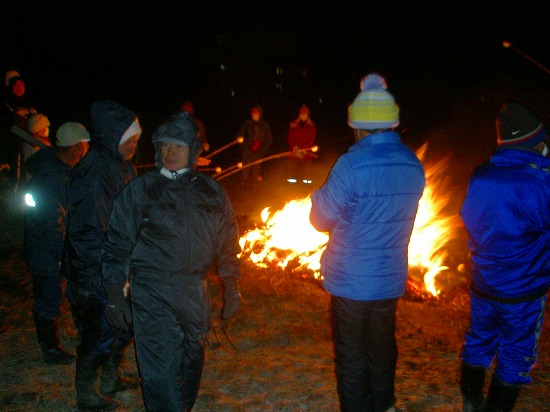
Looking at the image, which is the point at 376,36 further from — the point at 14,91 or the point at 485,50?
the point at 14,91

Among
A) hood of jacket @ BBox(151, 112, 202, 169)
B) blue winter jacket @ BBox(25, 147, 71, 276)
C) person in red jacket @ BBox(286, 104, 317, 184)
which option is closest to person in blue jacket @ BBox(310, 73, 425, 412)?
hood of jacket @ BBox(151, 112, 202, 169)

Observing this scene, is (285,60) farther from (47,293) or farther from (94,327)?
(94,327)

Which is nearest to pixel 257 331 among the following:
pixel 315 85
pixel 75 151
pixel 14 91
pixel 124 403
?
pixel 124 403

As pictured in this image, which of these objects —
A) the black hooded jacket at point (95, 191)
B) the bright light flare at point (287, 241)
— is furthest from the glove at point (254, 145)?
the black hooded jacket at point (95, 191)

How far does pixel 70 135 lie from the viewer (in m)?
4.29

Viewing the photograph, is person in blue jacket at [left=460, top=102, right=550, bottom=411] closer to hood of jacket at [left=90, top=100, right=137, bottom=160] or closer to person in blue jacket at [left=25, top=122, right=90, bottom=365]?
hood of jacket at [left=90, top=100, right=137, bottom=160]

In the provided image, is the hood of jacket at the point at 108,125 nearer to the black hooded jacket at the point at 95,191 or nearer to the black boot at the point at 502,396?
the black hooded jacket at the point at 95,191

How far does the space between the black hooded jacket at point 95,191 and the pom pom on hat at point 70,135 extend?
0.80 meters

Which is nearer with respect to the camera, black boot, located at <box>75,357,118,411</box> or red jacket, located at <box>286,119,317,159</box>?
black boot, located at <box>75,357,118,411</box>

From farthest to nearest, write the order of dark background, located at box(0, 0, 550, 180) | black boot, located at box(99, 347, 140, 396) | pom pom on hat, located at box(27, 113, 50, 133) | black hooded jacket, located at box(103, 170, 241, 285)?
dark background, located at box(0, 0, 550, 180), pom pom on hat, located at box(27, 113, 50, 133), black boot, located at box(99, 347, 140, 396), black hooded jacket, located at box(103, 170, 241, 285)

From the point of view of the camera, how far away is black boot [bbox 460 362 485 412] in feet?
11.9

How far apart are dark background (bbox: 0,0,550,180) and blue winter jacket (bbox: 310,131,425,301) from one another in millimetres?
14309

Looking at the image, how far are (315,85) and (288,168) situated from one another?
14.9 meters

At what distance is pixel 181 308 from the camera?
123 inches
